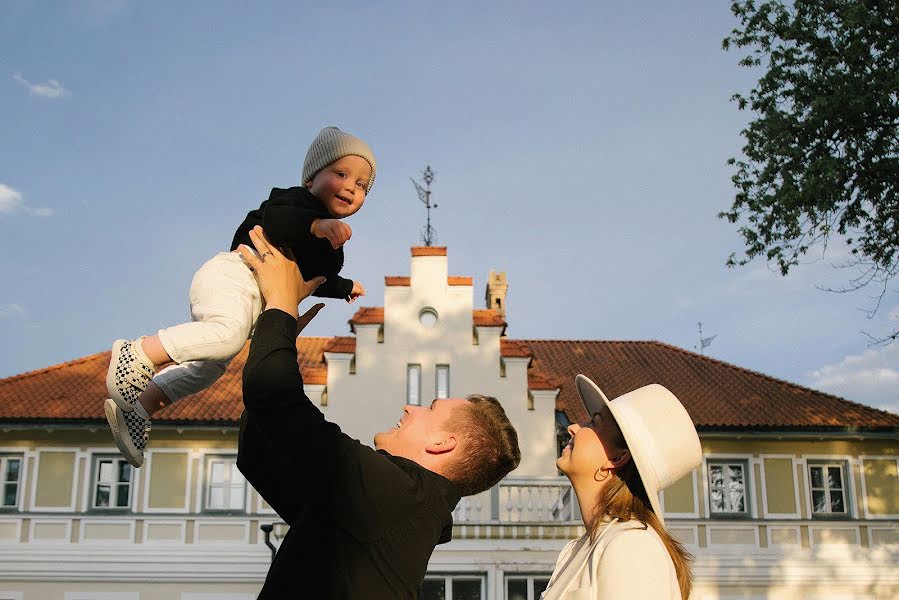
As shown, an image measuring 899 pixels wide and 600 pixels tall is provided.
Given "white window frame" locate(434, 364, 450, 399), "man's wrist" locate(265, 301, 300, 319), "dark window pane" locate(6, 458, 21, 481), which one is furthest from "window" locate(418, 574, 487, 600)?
"man's wrist" locate(265, 301, 300, 319)

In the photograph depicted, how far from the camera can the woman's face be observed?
4.27 m

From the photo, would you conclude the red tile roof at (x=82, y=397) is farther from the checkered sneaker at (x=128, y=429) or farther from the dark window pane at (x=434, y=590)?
the checkered sneaker at (x=128, y=429)

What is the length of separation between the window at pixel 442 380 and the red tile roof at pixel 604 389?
1.61m

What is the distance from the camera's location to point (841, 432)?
78.4 ft

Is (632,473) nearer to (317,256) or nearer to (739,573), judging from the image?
(317,256)

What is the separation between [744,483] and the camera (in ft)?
78.7

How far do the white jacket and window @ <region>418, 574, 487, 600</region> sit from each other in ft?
61.6

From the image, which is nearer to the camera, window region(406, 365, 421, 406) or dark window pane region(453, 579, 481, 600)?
dark window pane region(453, 579, 481, 600)

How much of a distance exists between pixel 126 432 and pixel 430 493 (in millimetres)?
1198

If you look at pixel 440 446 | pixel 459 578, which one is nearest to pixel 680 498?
pixel 459 578

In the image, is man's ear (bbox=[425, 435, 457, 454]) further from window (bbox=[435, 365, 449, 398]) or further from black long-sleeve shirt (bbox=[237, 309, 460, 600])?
window (bbox=[435, 365, 449, 398])

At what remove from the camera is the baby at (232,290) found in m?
3.36

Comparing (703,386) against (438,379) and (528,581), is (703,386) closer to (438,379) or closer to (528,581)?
(438,379)

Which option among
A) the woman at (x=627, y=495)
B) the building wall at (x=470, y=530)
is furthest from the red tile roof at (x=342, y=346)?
the woman at (x=627, y=495)
